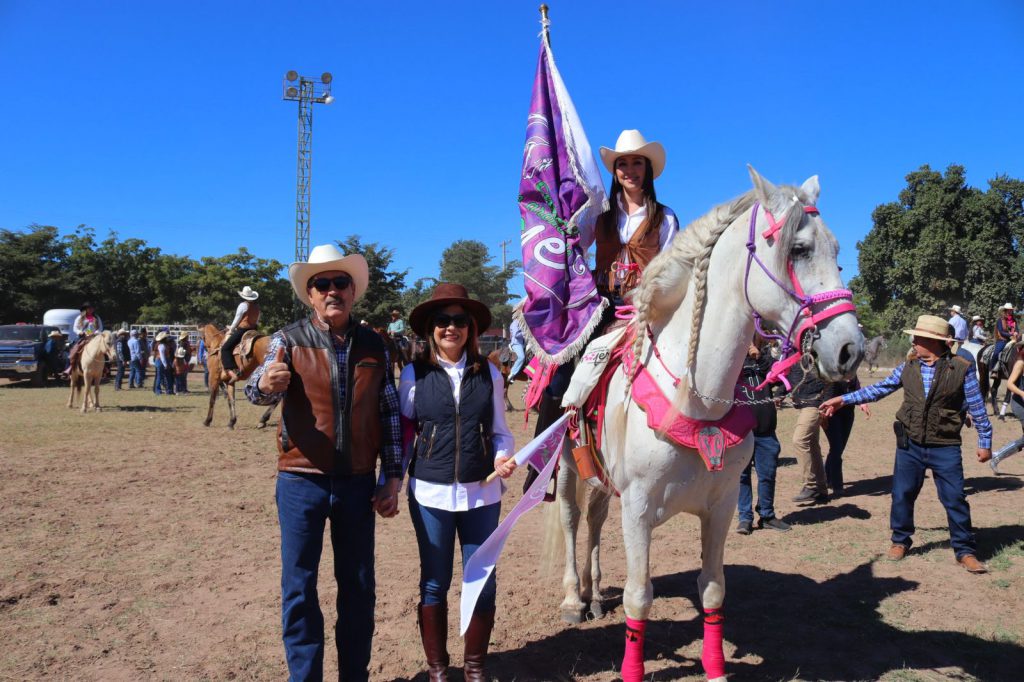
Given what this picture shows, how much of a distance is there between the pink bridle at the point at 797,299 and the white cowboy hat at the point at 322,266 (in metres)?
1.76

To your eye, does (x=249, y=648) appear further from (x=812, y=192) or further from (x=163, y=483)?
(x=163, y=483)

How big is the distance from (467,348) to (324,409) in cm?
81

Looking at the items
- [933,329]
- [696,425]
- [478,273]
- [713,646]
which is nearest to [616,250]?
[696,425]

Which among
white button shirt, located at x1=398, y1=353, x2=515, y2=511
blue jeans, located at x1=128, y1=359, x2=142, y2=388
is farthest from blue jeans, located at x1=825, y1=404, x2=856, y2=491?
blue jeans, located at x1=128, y1=359, x2=142, y2=388

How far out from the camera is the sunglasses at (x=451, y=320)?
3301 millimetres

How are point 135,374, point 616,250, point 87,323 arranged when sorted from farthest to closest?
point 135,374
point 87,323
point 616,250

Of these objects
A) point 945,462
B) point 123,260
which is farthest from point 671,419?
point 123,260

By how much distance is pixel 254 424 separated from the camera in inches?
535

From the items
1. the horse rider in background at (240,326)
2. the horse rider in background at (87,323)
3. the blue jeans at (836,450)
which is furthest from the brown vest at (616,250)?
the horse rider in background at (87,323)

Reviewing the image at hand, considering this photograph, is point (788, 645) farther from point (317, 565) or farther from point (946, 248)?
point (946, 248)

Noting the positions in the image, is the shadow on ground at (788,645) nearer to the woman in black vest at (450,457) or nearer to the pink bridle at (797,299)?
the woman in black vest at (450,457)

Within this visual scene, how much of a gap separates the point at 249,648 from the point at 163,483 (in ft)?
16.9

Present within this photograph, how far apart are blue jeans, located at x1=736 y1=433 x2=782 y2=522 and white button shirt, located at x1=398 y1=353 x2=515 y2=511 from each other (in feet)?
13.6

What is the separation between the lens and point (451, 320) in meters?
3.30
